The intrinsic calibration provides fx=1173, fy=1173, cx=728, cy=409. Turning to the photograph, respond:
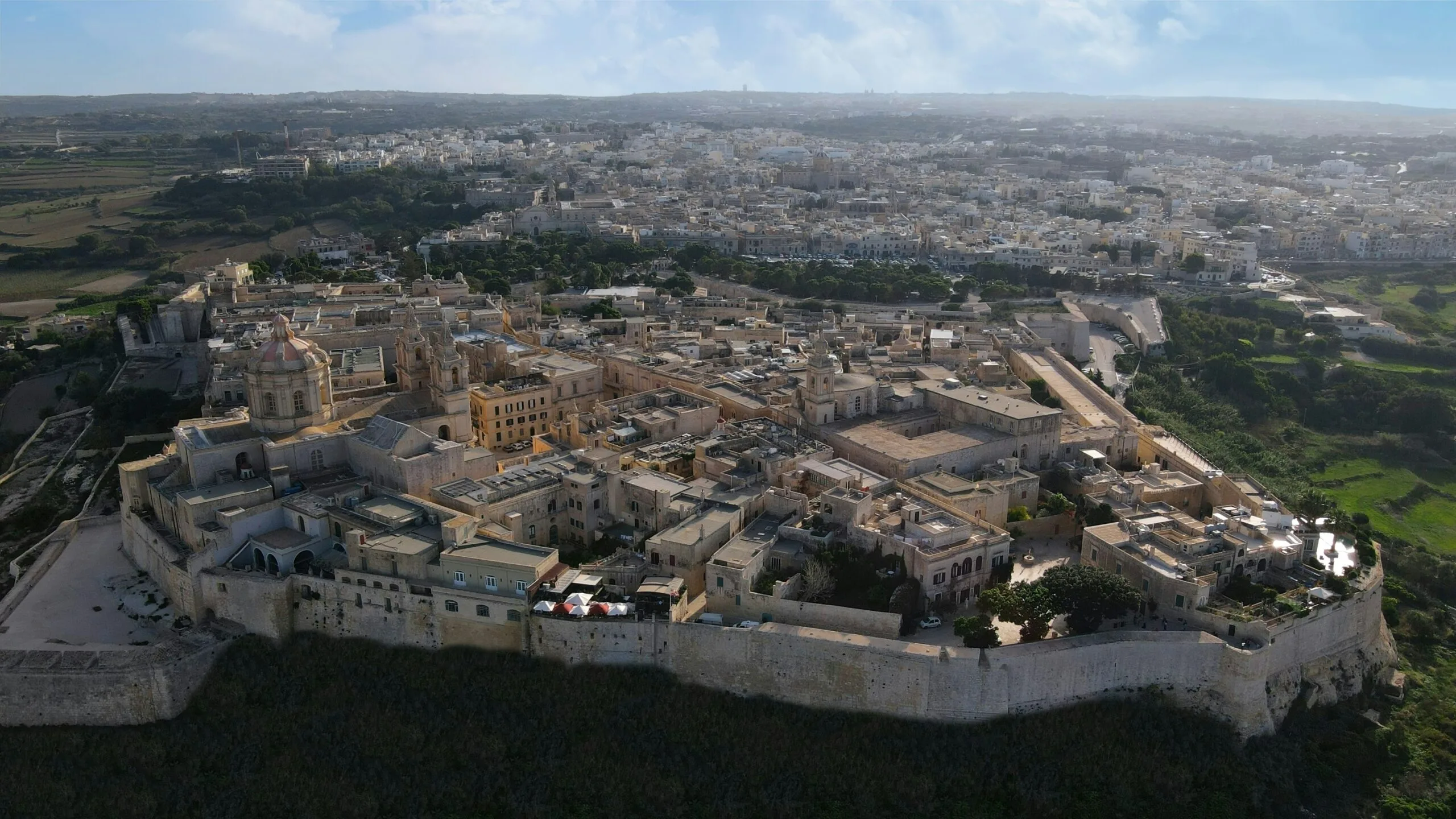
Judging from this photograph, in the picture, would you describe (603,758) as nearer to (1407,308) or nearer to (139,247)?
(1407,308)

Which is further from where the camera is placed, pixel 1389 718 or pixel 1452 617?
pixel 1452 617

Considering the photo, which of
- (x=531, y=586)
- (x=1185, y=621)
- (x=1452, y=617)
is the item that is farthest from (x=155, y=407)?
(x=1452, y=617)

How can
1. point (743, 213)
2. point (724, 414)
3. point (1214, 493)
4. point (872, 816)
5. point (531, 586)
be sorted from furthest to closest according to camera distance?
1. point (743, 213)
2. point (724, 414)
3. point (1214, 493)
4. point (531, 586)
5. point (872, 816)

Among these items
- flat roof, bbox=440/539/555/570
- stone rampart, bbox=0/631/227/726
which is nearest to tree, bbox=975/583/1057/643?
flat roof, bbox=440/539/555/570

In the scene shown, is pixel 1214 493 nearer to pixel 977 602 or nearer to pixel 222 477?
pixel 977 602

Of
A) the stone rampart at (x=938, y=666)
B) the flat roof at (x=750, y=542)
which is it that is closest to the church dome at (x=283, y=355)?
the stone rampart at (x=938, y=666)

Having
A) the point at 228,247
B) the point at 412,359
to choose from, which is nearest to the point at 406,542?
the point at 412,359
